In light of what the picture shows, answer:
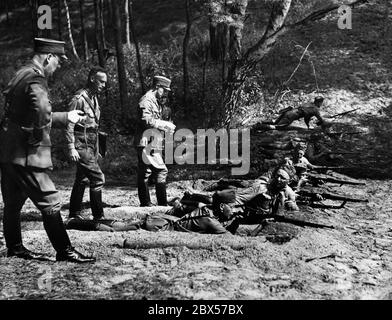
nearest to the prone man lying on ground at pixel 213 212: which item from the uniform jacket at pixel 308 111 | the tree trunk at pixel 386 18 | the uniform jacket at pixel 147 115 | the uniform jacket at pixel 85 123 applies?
the uniform jacket at pixel 85 123

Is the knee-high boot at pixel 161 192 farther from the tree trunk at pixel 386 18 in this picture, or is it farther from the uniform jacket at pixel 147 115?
the tree trunk at pixel 386 18

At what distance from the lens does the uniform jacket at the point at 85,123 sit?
238 inches

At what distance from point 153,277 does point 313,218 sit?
318 centimetres

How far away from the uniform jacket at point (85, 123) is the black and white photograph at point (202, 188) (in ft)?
0.06

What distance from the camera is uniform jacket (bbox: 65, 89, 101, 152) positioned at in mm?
6047

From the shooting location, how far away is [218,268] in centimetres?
466

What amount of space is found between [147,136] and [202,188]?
226 cm

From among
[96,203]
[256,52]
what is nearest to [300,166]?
[96,203]

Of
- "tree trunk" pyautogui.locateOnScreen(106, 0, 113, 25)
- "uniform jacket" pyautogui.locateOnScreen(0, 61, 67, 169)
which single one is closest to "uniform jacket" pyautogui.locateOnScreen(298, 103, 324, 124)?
"uniform jacket" pyautogui.locateOnScreen(0, 61, 67, 169)

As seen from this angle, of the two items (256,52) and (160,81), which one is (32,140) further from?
(256,52)

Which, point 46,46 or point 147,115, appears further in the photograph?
point 147,115

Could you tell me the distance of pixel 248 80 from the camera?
14.7 metres

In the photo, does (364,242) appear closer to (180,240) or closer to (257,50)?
(180,240)
